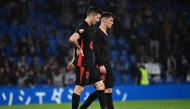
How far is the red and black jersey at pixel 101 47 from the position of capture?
1040 cm

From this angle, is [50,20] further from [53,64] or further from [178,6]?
[178,6]

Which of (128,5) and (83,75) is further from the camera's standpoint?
(128,5)

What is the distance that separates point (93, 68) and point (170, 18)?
15.3m

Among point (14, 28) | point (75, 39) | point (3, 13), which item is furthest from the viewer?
point (3, 13)

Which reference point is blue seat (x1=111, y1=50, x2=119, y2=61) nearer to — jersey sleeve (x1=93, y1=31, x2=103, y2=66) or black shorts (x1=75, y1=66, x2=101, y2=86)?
jersey sleeve (x1=93, y1=31, x2=103, y2=66)

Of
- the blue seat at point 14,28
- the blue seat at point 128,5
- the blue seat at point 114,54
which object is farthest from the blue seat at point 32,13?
the blue seat at point 128,5

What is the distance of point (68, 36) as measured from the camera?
23203 millimetres

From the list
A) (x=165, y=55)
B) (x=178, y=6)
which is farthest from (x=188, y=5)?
(x=165, y=55)

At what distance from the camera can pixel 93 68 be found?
10.1 meters

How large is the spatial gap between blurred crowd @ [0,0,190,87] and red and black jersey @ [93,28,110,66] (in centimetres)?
952

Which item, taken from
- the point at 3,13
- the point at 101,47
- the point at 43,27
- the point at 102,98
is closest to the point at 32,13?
the point at 43,27

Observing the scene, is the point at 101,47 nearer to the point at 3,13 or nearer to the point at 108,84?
the point at 108,84

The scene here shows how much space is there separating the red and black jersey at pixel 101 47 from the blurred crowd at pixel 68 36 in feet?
31.2

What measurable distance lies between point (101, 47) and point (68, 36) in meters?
12.8
